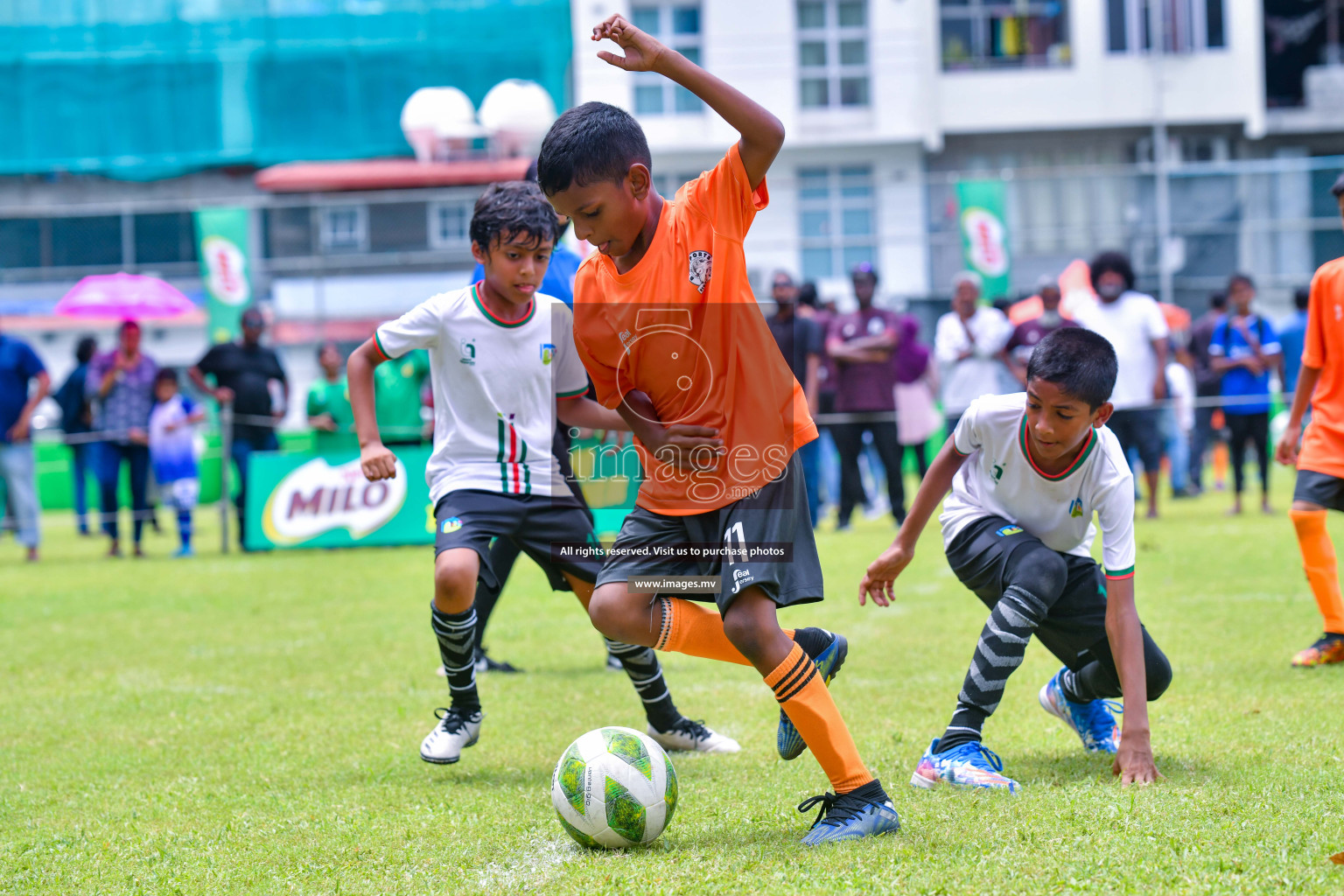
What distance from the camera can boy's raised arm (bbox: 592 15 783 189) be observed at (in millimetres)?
3027

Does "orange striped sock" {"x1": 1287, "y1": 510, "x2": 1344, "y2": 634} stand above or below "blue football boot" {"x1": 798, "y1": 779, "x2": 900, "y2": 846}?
above

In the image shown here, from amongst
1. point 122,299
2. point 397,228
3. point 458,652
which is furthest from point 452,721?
point 397,228

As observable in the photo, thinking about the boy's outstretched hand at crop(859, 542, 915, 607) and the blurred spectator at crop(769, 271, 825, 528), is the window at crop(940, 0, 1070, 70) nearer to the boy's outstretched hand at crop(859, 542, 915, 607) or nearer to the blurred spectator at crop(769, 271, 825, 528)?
the blurred spectator at crop(769, 271, 825, 528)

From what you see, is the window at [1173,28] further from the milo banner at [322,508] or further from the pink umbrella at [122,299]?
the milo banner at [322,508]

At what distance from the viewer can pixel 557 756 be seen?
4375 mm

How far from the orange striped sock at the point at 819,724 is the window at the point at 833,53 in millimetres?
26575

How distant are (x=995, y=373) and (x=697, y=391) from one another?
9684mm

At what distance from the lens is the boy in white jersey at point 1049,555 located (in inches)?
144

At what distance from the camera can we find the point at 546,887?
9.54 feet

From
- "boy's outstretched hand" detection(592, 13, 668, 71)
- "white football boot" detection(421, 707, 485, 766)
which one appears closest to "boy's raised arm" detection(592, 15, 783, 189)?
"boy's outstretched hand" detection(592, 13, 668, 71)

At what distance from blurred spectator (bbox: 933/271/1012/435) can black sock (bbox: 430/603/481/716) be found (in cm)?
889

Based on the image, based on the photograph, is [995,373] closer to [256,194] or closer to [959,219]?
[959,219]

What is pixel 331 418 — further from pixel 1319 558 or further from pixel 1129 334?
pixel 1319 558

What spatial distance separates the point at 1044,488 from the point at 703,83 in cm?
170
